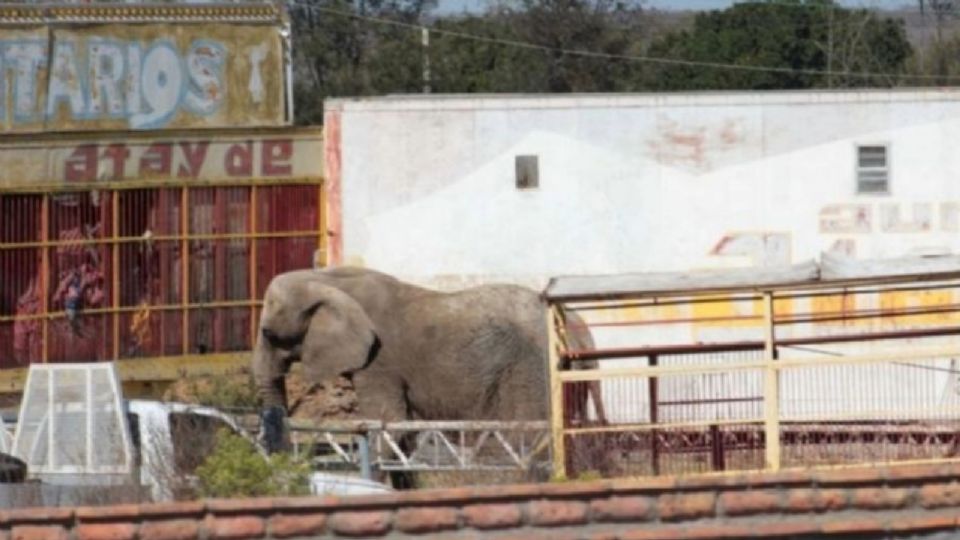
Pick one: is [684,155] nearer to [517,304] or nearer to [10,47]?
[517,304]

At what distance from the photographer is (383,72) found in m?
61.2

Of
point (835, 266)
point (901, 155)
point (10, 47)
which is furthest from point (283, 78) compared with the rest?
point (835, 266)

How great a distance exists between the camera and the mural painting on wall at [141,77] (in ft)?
122

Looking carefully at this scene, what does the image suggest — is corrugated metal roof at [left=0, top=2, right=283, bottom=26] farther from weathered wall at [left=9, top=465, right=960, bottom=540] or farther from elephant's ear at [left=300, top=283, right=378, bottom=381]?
weathered wall at [left=9, top=465, right=960, bottom=540]

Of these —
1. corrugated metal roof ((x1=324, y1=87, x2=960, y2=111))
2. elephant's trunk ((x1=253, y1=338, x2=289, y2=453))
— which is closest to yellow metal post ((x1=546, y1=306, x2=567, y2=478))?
elephant's trunk ((x1=253, y1=338, x2=289, y2=453))

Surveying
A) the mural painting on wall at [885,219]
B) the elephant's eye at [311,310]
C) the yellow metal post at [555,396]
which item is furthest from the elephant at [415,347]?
the yellow metal post at [555,396]

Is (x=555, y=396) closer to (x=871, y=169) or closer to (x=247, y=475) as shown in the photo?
(x=247, y=475)

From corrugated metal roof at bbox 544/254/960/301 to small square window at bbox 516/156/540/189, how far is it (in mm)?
15163

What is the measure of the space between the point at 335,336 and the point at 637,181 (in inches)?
290

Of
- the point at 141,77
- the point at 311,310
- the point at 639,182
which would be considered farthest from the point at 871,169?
the point at 141,77

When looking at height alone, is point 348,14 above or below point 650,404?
above

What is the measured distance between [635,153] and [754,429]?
15800 mm

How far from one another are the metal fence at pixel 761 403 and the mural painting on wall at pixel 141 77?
14.7 m

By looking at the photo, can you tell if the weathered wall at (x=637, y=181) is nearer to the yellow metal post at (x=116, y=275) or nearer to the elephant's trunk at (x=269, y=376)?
the yellow metal post at (x=116, y=275)
